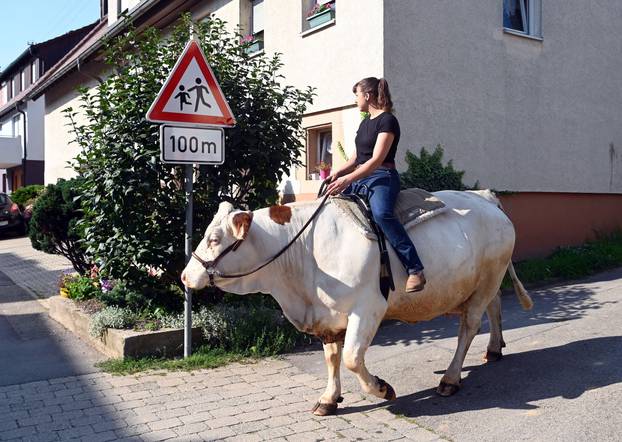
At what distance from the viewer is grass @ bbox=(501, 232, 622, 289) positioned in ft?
30.5

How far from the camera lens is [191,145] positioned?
227 inches

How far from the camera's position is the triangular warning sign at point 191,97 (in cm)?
557

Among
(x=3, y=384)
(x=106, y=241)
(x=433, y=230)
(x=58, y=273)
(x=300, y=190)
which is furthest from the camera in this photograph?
(x=58, y=273)

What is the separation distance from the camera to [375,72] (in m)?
9.15

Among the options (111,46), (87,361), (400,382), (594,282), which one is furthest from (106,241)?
(594,282)

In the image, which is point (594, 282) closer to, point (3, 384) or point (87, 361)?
point (87, 361)

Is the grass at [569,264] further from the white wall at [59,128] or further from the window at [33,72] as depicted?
the window at [33,72]

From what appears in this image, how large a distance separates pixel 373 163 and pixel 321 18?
256 inches

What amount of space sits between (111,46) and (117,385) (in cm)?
382

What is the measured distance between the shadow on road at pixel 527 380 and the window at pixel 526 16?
23.7 ft

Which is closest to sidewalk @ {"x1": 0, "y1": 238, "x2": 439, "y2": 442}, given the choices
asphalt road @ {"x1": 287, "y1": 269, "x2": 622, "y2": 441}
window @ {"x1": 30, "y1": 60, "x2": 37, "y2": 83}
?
asphalt road @ {"x1": 287, "y1": 269, "x2": 622, "y2": 441}

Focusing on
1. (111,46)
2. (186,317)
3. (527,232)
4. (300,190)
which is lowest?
(186,317)

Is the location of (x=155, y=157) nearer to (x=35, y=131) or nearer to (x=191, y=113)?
(x=191, y=113)

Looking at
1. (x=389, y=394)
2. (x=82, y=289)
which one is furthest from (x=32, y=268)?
(x=389, y=394)
